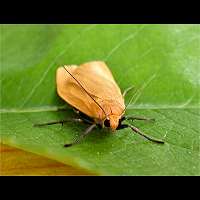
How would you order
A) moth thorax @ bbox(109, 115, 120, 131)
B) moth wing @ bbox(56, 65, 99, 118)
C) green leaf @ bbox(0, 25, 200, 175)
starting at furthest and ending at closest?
moth wing @ bbox(56, 65, 99, 118) < moth thorax @ bbox(109, 115, 120, 131) < green leaf @ bbox(0, 25, 200, 175)

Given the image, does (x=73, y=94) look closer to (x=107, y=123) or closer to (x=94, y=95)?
(x=94, y=95)

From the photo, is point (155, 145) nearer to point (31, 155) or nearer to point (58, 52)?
point (31, 155)

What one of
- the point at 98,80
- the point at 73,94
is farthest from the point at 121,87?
the point at 73,94

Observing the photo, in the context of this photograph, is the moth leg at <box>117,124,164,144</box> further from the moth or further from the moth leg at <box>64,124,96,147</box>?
the moth leg at <box>64,124,96,147</box>

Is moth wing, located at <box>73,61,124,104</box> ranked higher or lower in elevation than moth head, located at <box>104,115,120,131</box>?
higher

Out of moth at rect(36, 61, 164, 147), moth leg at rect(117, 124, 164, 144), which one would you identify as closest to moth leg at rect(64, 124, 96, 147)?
moth at rect(36, 61, 164, 147)

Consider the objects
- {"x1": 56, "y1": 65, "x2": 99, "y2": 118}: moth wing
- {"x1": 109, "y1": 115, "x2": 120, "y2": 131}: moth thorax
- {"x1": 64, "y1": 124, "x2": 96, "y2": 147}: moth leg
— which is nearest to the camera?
{"x1": 64, "y1": 124, "x2": 96, "y2": 147}: moth leg

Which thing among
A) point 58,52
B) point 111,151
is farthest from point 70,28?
point 111,151
